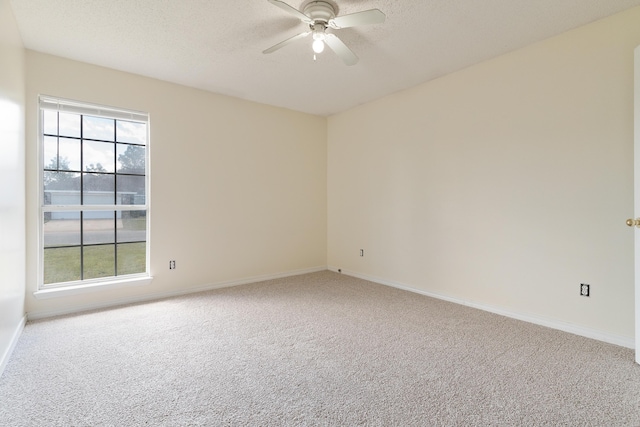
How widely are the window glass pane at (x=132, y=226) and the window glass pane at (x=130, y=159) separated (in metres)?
0.48

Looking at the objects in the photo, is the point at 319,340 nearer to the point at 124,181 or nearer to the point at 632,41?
the point at 124,181

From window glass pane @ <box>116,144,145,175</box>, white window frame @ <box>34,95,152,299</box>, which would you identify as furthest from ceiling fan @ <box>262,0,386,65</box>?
window glass pane @ <box>116,144,145,175</box>

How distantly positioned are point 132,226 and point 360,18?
3115 millimetres

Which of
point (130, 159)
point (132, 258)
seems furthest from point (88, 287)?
point (130, 159)

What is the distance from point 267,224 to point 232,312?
5.28 feet

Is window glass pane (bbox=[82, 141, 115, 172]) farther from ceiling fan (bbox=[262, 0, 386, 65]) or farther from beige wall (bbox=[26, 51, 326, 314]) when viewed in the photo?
ceiling fan (bbox=[262, 0, 386, 65])

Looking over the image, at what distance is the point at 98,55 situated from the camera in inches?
117

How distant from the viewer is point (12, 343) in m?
2.29

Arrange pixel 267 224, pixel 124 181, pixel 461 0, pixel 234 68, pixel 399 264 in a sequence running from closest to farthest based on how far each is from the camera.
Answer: pixel 461 0
pixel 234 68
pixel 124 181
pixel 399 264
pixel 267 224

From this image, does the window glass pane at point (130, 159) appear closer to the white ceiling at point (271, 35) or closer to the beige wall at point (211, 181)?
the beige wall at point (211, 181)

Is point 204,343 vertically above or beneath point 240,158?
beneath

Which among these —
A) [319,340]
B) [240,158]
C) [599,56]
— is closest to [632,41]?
[599,56]

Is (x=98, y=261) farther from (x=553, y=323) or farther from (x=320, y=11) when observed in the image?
(x=553, y=323)

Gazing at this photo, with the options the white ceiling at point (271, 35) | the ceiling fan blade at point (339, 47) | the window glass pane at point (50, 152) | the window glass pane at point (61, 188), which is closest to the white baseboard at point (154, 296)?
the window glass pane at point (61, 188)
